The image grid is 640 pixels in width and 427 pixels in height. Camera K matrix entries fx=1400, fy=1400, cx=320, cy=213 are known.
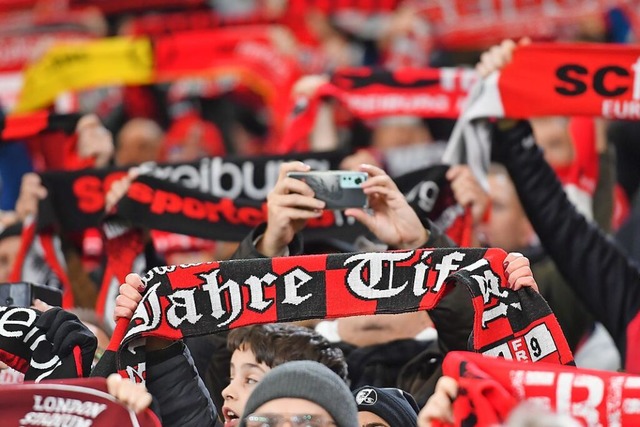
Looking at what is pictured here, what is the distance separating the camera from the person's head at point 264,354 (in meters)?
3.64

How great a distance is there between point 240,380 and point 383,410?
0.40 m

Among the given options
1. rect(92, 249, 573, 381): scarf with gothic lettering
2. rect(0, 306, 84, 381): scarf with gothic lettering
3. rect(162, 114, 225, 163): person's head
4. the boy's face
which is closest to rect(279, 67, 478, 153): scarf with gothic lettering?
rect(162, 114, 225, 163): person's head

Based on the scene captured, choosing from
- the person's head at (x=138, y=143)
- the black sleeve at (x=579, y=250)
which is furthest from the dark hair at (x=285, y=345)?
the person's head at (x=138, y=143)

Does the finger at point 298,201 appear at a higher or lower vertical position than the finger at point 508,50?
lower

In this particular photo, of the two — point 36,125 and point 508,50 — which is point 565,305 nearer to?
point 508,50

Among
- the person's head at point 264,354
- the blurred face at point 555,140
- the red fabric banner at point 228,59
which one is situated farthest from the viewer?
the red fabric banner at point 228,59

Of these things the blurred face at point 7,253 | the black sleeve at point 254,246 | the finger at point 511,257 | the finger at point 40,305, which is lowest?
the blurred face at point 7,253

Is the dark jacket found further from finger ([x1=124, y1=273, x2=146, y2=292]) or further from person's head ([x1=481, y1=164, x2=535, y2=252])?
finger ([x1=124, y1=273, x2=146, y2=292])

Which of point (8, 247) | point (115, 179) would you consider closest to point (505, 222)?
point (115, 179)

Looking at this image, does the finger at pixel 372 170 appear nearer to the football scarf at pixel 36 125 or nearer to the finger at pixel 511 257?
the finger at pixel 511 257

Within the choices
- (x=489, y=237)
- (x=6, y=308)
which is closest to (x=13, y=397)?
(x=6, y=308)

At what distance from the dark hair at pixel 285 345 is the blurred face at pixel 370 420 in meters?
0.20

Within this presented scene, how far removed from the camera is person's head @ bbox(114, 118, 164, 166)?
691cm

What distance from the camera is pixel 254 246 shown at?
405 cm
